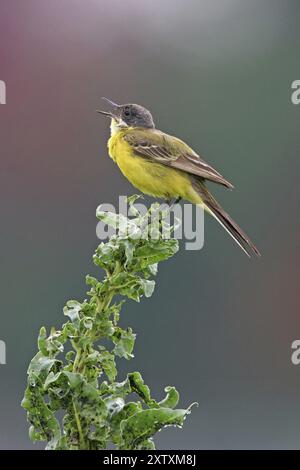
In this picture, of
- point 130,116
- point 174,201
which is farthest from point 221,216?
point 130,116

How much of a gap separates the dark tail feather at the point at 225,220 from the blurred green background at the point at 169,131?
2.83 m

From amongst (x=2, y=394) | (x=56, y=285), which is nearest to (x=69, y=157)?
(x=56, y=285)

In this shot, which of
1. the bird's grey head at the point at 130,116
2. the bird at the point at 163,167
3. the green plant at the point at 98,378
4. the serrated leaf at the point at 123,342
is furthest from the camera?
the bird's grey head at the point at 130,116

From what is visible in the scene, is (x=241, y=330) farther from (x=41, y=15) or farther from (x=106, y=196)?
(x=41, y=15)

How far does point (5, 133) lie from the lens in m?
11.5

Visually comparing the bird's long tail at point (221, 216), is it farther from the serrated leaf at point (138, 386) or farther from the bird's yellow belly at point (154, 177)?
the serrated leaf at point (138, 386)

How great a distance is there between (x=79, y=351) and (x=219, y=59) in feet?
33.0

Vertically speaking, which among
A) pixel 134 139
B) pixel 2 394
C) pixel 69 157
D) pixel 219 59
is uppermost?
pixel 219 59

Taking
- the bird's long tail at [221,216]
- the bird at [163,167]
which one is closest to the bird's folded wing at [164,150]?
the bird at [163,167]

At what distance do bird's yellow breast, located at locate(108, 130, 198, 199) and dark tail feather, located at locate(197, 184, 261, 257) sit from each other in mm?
76

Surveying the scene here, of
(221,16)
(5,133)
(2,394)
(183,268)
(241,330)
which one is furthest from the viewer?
(221,16)

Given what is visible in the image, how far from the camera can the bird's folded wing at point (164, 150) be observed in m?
4.39

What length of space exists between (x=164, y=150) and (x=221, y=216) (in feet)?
1.89

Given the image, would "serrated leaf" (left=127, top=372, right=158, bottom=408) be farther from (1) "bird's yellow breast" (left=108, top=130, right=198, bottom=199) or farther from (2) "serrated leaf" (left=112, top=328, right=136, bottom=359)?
(1) "bird's yellow breast" (left=108, top=130, right=198, bottom=199)
